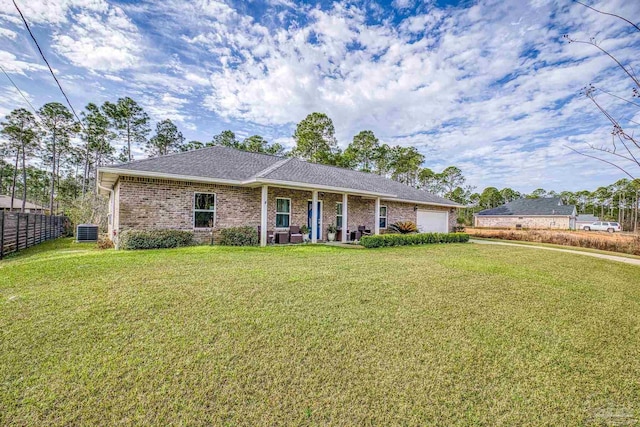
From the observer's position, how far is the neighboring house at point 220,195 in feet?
33.8

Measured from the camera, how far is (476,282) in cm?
638

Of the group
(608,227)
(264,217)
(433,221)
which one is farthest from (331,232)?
(608,227)

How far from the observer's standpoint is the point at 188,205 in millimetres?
11148

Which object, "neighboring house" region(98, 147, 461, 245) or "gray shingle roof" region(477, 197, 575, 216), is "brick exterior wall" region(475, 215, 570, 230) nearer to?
"gray shingle roof" region(477, 197, 575, 216)

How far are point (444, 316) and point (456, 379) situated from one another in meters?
1.57

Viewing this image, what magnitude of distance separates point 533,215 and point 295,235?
44540mm

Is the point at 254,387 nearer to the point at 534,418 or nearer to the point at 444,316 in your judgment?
the point at 534,418

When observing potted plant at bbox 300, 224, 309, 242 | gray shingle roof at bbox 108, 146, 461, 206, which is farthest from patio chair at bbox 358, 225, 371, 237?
potted plant at bbox 300, 224, 309, 242

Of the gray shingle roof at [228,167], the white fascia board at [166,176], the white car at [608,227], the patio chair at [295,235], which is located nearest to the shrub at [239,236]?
the patio chair at [295,235]

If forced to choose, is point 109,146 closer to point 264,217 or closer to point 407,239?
point 264,217

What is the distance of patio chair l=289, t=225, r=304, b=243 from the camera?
1276 cm

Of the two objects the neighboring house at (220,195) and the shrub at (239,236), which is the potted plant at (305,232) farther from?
the shrub at (239,236)

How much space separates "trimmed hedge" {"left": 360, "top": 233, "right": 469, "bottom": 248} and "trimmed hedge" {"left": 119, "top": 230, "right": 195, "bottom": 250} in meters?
7.54

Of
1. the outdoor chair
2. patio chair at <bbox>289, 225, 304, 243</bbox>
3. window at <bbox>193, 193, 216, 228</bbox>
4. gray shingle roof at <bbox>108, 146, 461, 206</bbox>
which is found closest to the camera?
gray shingle roof at <bbox>108, 146, 461, 206</bbox>
